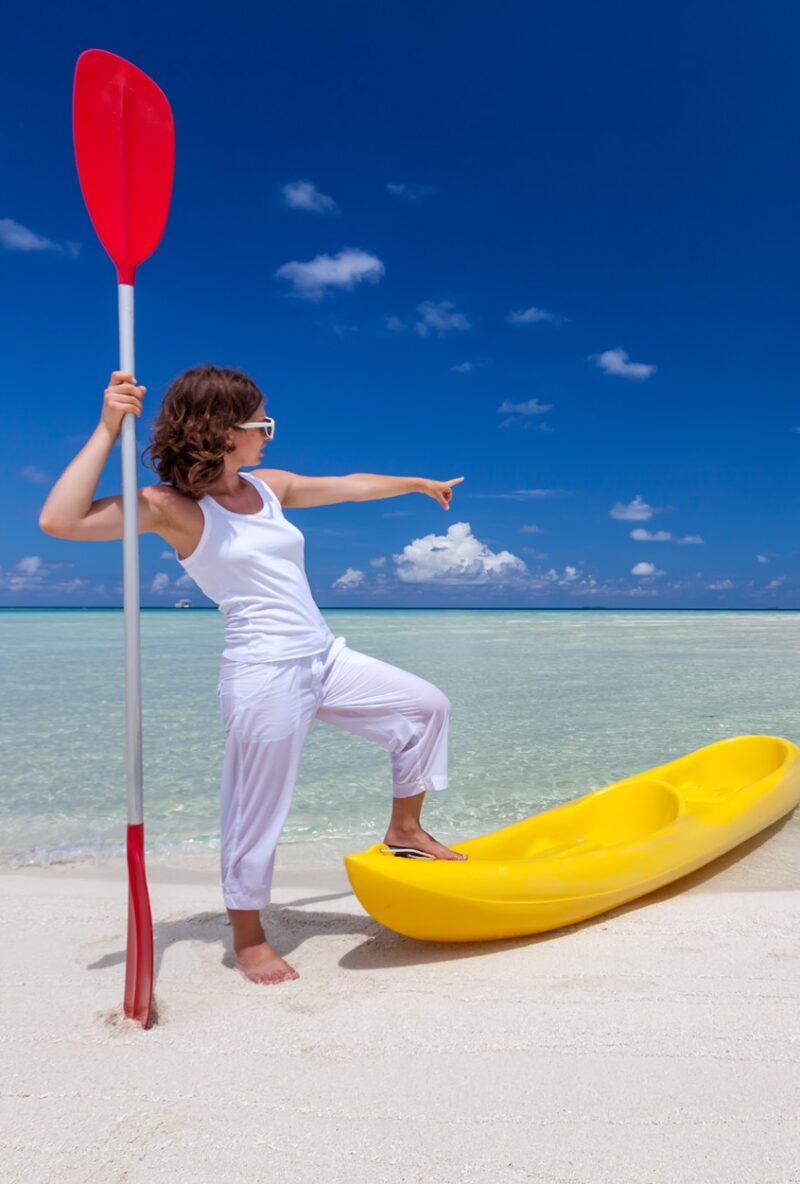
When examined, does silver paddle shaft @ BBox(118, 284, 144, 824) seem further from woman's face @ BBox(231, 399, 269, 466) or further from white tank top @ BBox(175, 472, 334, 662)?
woman's face @ BBox(231, 399, 269, 466)

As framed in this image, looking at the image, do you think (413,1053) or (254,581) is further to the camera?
(254,581)

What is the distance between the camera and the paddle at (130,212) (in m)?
2.38

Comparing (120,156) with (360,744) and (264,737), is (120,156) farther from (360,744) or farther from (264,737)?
(360,744)

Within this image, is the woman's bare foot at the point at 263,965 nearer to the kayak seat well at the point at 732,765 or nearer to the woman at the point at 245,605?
the woman at the point at 245,605

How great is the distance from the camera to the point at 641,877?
316cm

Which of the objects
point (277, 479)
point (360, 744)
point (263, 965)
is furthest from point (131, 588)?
point (360, 744)

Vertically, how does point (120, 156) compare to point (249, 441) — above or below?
above

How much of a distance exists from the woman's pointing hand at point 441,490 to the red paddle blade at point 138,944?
1.61 metres

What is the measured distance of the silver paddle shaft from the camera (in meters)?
2.37

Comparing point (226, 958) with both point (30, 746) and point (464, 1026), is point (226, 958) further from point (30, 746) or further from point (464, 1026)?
point (30, 746)

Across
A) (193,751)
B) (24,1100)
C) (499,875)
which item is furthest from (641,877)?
(193,751)

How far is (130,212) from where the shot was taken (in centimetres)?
253

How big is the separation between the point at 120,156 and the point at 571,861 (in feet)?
9.05

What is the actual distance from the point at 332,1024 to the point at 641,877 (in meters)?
1.39
